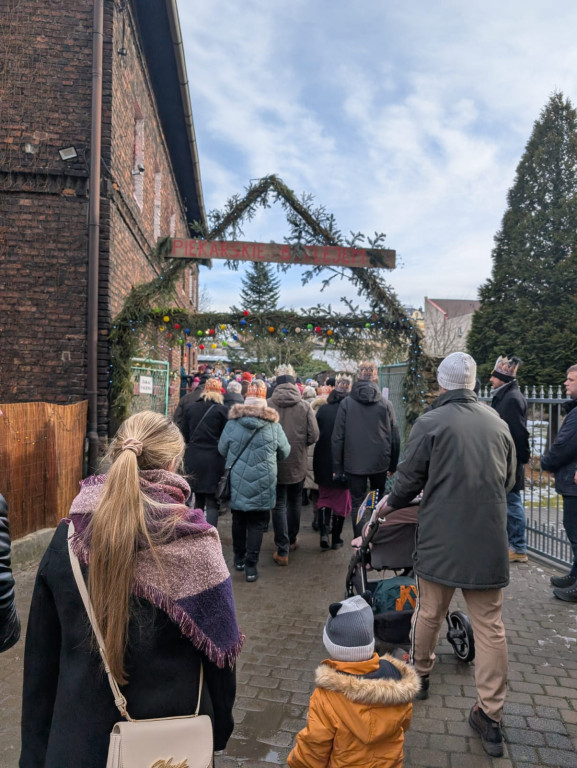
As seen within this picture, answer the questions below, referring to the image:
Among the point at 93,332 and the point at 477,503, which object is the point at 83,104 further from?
the point at 477,503

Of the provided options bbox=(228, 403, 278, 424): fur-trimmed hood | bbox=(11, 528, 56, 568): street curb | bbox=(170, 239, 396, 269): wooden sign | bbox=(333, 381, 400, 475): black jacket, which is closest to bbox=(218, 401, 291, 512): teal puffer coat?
bbox=(228, 403, 278, 424): fur-trimmed hood

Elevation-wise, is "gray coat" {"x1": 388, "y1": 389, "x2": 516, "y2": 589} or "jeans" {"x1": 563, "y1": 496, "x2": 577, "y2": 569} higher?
"gray coat" {"x1": 388, "y1": 389, "x2": 516, "y2": 589}

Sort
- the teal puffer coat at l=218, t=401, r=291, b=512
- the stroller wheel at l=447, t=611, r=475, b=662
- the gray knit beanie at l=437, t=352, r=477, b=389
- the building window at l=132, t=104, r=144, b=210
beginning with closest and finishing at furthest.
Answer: the gray knit beanie at l=437, t=352, r=477, b=389, the stroller wheel at l=447, t=611, r=475, b=662, the teal puffer coat at l=218, t=401, r=291, b=512, the building window at l=132, t=104, r=144, b=210

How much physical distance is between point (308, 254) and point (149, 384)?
345 cm

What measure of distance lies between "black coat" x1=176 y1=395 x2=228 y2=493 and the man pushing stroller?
353 centimetres

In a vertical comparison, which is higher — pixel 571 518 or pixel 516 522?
pixel 571 518

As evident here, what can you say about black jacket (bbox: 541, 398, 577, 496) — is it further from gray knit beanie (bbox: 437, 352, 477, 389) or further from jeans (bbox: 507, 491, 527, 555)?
gray knit beanie (bbox: 437, 352, 477, 389)

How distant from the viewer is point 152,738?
5.03ft

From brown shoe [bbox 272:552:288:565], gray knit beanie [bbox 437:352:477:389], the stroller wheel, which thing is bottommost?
brown shoe [bbox 272:552:288:565]

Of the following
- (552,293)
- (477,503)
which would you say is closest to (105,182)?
(477,503)

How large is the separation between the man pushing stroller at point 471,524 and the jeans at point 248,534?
2.72 metres

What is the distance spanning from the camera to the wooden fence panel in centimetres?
577

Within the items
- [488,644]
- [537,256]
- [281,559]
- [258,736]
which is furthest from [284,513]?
[537,256]

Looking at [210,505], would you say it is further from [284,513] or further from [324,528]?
[324,528]
